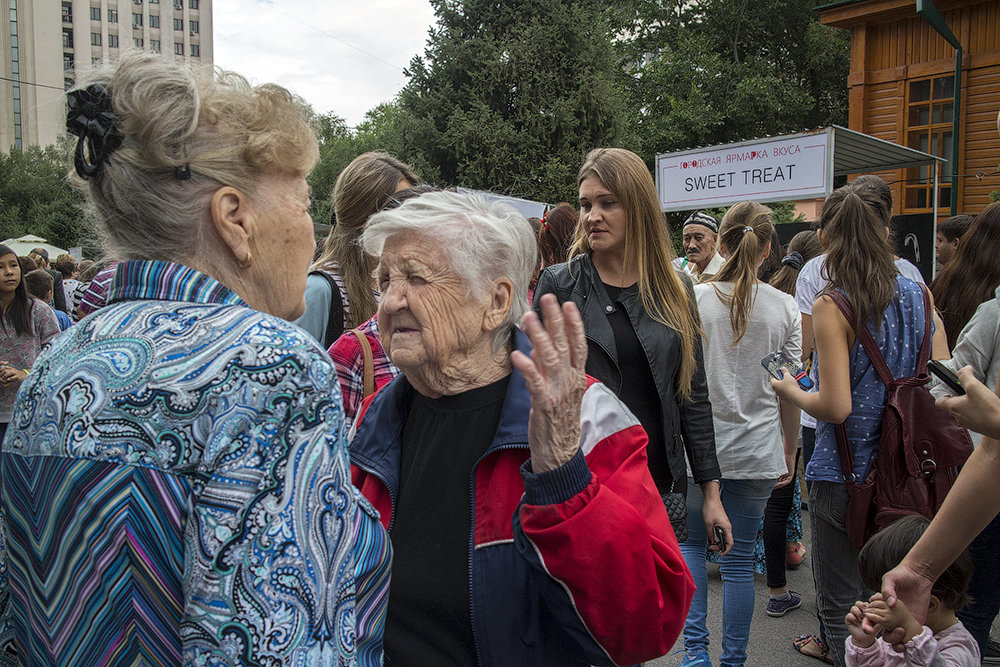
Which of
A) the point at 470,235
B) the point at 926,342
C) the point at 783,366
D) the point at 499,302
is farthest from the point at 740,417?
the point at 470,235

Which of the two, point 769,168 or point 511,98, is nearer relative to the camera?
point 769,168

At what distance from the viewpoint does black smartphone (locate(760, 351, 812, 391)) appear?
324cm

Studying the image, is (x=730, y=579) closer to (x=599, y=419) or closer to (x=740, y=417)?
(x=740, y=417)

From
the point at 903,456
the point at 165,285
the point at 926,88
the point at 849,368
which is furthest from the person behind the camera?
the point at 926,88

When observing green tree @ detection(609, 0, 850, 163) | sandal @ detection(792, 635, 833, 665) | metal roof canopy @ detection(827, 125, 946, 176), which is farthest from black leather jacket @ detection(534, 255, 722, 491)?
green tree @ detection(609, 0, 850, 163)

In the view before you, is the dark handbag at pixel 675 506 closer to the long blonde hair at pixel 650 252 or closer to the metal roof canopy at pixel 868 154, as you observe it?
the long blonde hair at pixel 650 252

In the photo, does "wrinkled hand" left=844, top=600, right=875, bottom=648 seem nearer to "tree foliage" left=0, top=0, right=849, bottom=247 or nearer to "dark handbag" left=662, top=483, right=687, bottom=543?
"dark handbag" left=662, top=483, right=687, bottom=543

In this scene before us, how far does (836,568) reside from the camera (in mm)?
3105

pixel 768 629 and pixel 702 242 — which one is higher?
pixel 702 242

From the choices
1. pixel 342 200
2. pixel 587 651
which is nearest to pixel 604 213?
pixel 342 200

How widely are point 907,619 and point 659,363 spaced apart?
1194 millimetres

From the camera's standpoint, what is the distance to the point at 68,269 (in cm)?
1303

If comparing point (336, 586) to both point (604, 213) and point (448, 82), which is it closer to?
point (604, 213)

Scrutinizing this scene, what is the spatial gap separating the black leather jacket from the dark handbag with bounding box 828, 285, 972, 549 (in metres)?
0.54
